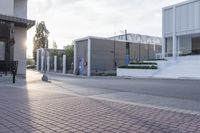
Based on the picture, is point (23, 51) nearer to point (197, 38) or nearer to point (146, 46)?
point (197, 38)

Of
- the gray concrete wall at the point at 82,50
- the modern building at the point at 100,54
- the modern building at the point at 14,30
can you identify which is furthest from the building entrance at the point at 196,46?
the modern building at the point at 14,30

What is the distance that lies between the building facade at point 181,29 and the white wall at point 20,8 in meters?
23.4

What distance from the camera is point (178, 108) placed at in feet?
29.6

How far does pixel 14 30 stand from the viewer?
26.6 meters

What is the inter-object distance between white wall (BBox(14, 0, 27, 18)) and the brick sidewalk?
2095cm

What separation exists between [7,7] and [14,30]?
2.08m

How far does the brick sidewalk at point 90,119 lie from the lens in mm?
6137

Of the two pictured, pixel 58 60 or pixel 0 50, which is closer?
pixel 0 50

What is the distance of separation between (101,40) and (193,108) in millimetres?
43639

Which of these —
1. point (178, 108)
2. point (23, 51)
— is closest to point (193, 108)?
point (178, 108)

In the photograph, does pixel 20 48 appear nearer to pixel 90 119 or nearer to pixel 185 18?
pixel 90 119

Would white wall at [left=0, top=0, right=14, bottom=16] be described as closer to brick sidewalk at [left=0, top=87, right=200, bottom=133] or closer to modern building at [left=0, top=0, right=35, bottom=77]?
modern building at [left=0, top=0, right=35, bottom=77]

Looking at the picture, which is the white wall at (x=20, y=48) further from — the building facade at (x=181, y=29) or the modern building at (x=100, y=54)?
the building facade at (x=181, y=29)

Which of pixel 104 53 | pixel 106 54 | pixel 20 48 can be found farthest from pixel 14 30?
pixel 106 54
